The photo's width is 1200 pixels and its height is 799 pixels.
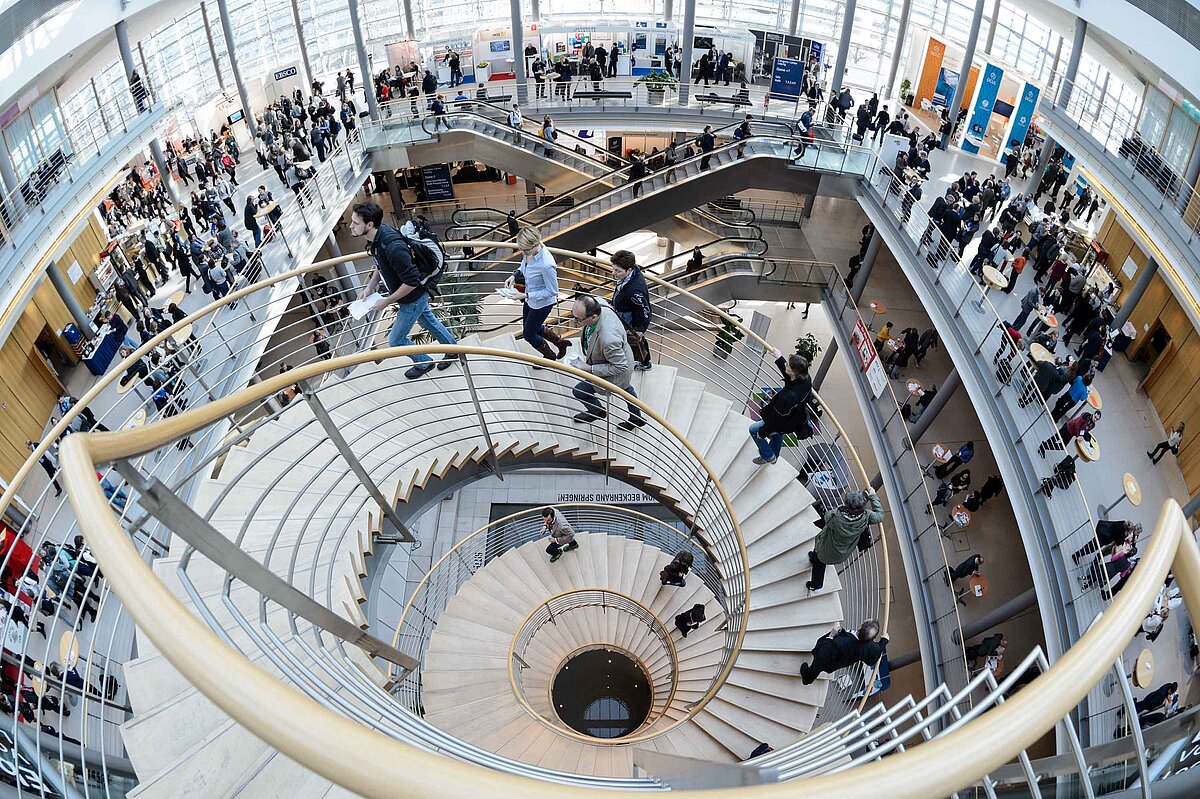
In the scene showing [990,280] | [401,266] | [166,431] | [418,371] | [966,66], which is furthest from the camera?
[966,66]

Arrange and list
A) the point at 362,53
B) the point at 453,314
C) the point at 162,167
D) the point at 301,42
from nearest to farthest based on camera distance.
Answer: the point at 453,314 → the point at 162,167 → the point at 362,53 → the point at 301,42

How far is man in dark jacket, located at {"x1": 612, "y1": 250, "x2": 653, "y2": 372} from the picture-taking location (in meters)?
5.91

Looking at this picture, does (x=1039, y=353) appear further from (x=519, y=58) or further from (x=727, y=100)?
(x=519, y=58)

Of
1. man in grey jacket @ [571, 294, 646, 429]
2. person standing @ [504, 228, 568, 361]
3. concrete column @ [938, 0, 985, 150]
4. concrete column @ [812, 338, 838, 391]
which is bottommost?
man in grey jacket @ [571, 294, 646, 429]

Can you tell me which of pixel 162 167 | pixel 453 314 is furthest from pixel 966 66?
pixel 162 167

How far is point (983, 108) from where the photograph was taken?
1473cm

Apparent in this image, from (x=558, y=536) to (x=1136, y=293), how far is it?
1071cm

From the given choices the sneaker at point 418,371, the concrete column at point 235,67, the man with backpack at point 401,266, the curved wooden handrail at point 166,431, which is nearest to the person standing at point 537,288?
the man with backpack at point 401,266

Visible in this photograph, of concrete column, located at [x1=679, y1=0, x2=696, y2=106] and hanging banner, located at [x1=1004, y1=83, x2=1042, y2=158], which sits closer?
hanging banner, located at [x1=1004, y1=83, x2=1042, y2=158]

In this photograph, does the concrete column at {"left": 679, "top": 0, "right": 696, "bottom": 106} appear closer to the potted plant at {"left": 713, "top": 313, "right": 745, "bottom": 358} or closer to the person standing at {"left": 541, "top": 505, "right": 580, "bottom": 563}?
the potted plant at {"left": 713, "top": 313, "right": 745, "bottom": 358}

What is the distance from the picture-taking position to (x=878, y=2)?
18.9m

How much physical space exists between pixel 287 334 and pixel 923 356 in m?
12.6

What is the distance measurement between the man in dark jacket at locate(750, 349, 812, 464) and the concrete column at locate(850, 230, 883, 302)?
844 centimetres

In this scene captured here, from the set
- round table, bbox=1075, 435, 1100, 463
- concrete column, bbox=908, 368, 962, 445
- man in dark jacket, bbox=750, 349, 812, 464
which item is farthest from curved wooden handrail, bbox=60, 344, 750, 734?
concrete column, bbox=908, 368, 962, 445
